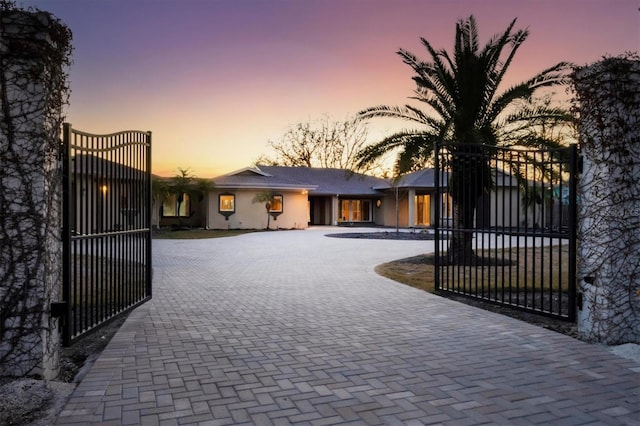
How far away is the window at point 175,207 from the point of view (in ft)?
104

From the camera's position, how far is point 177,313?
22.2 feet

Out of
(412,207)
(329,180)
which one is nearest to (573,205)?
(412,207)

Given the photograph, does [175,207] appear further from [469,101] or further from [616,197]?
[616,197]

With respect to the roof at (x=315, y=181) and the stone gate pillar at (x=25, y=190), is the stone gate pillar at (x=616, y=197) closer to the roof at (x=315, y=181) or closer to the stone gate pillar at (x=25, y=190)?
the stone gate pillar at (x=25, y=190)

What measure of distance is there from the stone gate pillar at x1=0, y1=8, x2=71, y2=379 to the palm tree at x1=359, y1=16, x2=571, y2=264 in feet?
31.4

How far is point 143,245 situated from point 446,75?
8.99 m

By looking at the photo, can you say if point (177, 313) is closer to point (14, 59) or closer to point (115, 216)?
point (115, 216)

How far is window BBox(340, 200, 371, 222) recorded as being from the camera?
38.3m

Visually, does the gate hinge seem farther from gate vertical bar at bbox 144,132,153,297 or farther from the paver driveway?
gate vertical bar at bbox 144,132,153,297

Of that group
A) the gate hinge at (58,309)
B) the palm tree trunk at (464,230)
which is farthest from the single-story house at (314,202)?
the gate hinge at (58,309)

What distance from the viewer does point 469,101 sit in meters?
12.6

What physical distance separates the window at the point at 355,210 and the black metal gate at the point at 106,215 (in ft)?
101

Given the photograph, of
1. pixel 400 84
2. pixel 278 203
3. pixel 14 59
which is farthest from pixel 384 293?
pixel 278 203

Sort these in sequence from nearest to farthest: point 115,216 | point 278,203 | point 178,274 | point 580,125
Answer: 1. point 580,125
2. point 115,216
3. point 178,274
4. point 278,203
